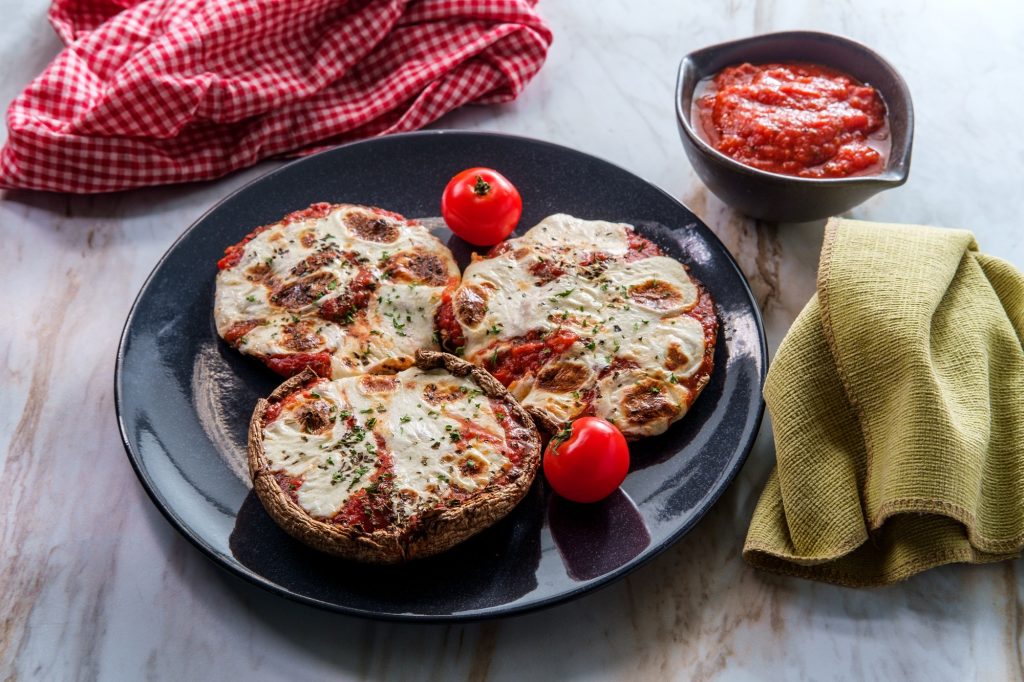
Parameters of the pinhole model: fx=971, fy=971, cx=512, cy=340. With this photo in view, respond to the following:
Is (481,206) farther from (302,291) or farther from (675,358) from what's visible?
(675,358)

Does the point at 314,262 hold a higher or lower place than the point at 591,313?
higher

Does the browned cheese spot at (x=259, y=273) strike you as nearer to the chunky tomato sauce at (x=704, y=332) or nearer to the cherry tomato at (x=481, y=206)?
the cherry tomato at (x=481, y=206)

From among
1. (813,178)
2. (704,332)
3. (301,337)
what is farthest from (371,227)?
(813,178)

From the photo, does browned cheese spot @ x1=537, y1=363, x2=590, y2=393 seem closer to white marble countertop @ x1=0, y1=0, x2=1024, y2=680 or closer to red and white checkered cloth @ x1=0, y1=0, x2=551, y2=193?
white marble countertop @ x1=0, y1=0, x2=1024, y2=680

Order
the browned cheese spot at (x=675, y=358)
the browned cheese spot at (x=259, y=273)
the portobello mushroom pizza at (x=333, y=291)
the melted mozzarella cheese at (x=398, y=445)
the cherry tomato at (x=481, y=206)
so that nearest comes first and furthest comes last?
the melted mozzarella cheese at (x=398, y=445), the browned cheese spot at (x=675, y=358), the portobello mushroom pizza at (x=333, y=291), the browned cheese spot at (x=259, y=273), the cherry tomato at (x=481, y=206)

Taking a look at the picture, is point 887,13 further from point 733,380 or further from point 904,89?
point 733,380

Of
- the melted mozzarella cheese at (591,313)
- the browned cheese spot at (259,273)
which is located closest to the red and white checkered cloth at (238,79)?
the browned cheese spot at (259,273)

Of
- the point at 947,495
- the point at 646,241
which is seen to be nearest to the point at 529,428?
the point at 646,241
